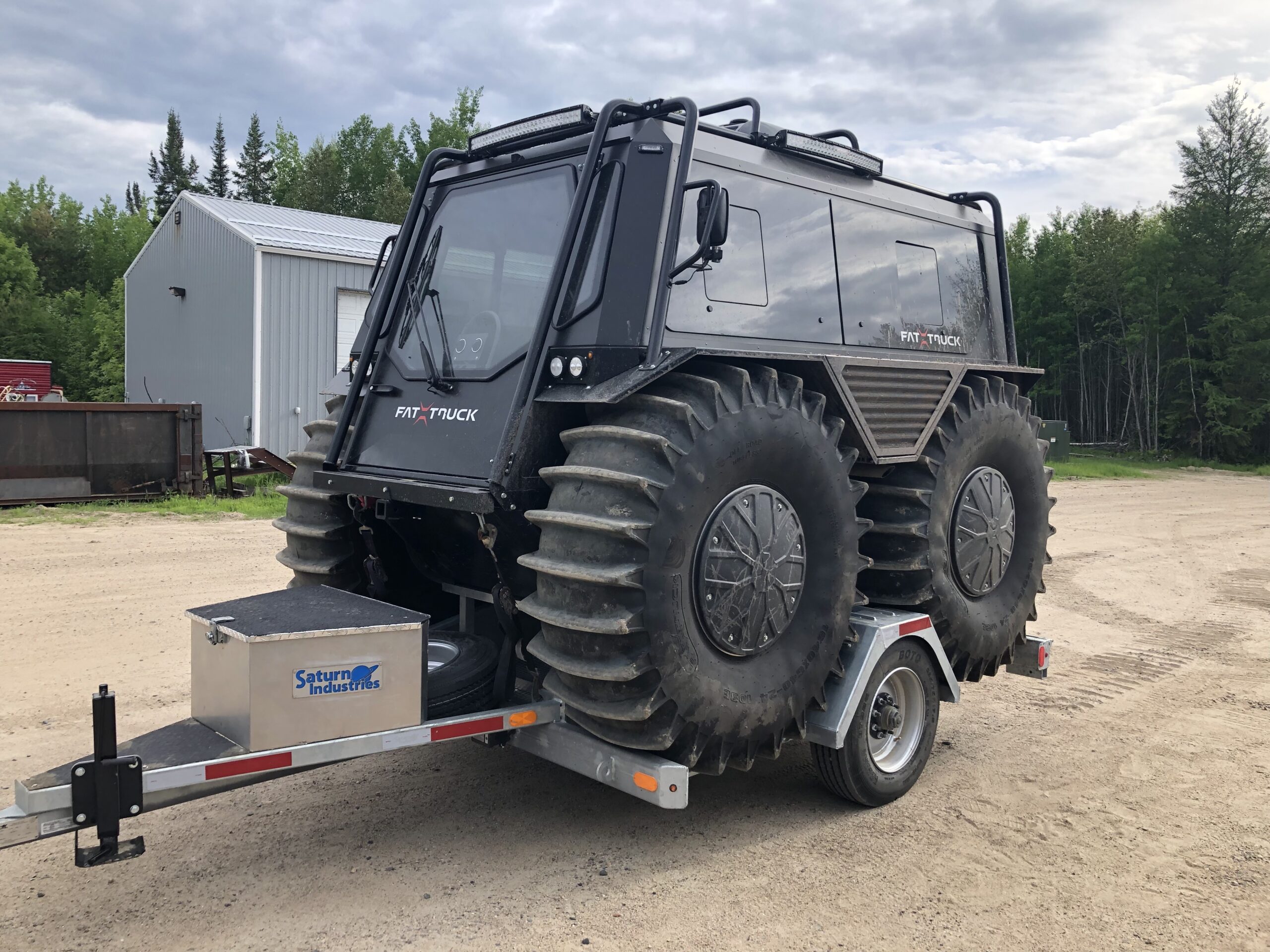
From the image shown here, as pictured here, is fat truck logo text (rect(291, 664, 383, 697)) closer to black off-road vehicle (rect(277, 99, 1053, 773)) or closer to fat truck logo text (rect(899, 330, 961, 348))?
black off-road vehicle (rect(277, 99, 1053, 773))

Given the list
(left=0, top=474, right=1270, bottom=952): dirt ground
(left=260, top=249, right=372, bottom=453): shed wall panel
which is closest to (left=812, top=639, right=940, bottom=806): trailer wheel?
(left=0, top=474, right=1270, bottom=952): dirt ground

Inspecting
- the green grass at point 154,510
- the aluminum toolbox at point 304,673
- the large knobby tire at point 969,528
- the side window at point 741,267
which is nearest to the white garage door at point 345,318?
the green grass at point 154,510

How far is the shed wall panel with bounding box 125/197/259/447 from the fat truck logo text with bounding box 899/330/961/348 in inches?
601

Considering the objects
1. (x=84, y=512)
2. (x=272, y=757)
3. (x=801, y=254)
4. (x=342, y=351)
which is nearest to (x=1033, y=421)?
(x=801, y=254)

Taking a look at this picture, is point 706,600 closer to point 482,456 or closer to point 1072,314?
point 482,456

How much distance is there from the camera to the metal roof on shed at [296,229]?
744 inches

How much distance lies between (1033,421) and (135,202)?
93468 mm

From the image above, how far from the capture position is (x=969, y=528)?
210 inches

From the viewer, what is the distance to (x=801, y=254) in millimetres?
4836

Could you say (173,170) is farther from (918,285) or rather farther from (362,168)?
(918,285)

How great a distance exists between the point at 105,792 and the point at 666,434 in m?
2.17

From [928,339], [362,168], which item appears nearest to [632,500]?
[928,339]

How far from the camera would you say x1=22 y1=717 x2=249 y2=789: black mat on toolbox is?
3.17m

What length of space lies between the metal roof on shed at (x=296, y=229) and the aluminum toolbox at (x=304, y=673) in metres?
15.1
